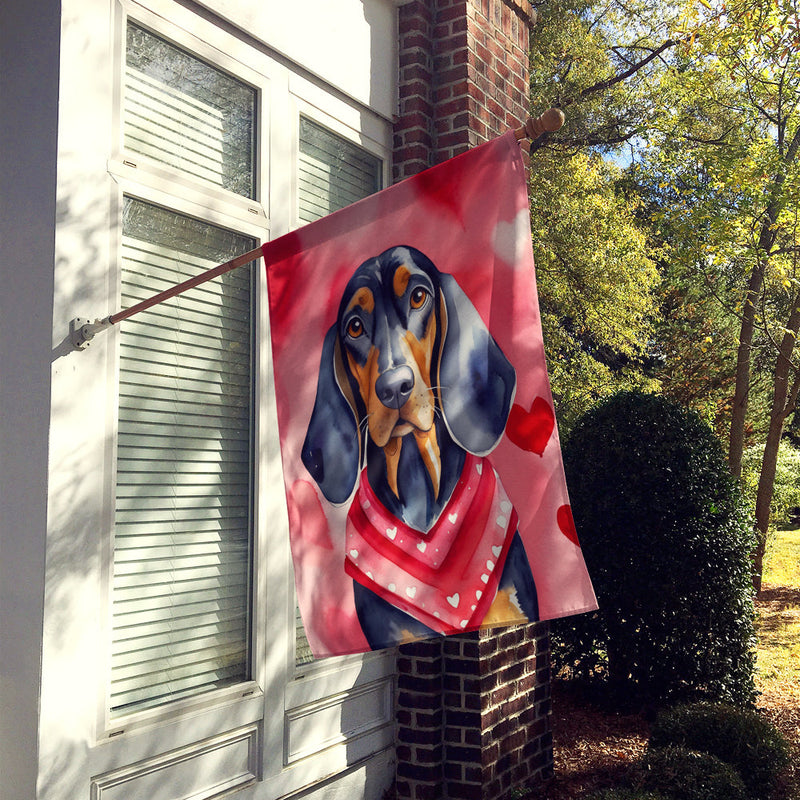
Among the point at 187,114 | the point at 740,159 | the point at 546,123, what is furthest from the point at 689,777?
the point at 740,159

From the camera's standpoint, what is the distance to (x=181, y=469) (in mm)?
3457

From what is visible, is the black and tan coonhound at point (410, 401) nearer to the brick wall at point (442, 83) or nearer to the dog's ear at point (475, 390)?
the dog's ear at point (475, 390)

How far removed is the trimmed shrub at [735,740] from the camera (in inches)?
183

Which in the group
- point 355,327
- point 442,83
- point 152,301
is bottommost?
point 355,327

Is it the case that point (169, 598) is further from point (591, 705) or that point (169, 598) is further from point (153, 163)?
point (591, 705)

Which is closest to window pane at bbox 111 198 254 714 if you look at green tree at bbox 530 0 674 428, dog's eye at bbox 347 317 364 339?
dog's eye at bbox 347 317 364 339

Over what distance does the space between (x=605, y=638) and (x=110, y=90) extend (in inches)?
201

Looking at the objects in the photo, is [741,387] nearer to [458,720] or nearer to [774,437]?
[774,437]

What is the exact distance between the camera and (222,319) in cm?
375

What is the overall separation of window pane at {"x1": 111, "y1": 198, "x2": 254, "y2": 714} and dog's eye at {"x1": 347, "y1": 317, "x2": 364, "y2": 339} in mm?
1096

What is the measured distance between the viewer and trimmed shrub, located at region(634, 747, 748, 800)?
4227mm

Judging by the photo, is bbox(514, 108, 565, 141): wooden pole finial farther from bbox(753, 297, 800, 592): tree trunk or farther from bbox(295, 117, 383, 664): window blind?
bbox(753, 297, 800, 592): tree trunk

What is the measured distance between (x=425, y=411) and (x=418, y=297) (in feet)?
1.21

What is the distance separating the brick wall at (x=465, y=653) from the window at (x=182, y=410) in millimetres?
1266
